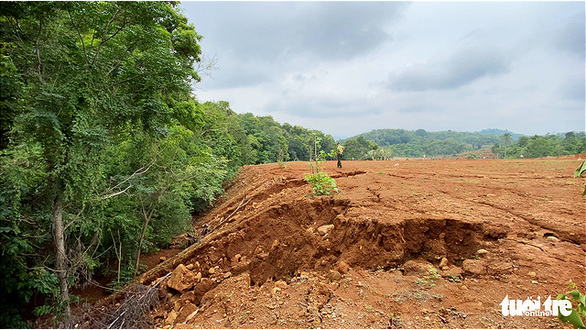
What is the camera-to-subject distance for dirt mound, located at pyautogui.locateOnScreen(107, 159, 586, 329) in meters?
2.32

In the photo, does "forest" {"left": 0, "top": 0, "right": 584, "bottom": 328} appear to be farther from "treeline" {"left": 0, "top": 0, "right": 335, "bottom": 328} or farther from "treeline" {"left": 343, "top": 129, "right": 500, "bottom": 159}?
"treeline" {"left": 343, "top": 129, "right": 500, "bottom": 159}

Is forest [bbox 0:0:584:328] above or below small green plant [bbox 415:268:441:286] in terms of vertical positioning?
above

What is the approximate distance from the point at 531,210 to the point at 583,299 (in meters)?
3.91

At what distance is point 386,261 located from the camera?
323 centimetres

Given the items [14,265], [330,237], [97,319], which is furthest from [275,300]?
[14,265]

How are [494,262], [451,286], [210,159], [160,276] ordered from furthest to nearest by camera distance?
[210,159] → [160,276] → [494,262] → [451,286]

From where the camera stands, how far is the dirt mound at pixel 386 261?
2318 mm

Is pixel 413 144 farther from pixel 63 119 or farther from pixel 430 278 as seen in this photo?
pixel 63 119

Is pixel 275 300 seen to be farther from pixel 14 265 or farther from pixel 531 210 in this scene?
pixel 14 265

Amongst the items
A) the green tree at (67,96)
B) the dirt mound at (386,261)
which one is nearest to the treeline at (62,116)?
the green tree at (67,96)

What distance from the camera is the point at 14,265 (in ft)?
14.6

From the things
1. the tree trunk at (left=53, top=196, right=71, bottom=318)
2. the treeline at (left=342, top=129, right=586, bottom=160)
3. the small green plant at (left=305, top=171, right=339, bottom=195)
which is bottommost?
the tree trunk at (left=53, top=196, right=71, bottom=318)

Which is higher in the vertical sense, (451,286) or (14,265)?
(451,286)

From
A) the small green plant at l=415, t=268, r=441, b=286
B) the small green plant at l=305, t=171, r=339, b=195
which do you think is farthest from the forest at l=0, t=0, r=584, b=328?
the small green plant at l=415, t=268, r=441, b=286
